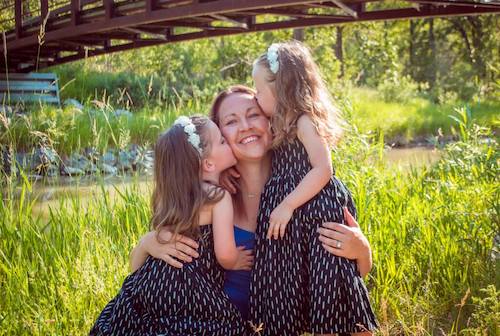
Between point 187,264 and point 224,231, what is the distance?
19cm

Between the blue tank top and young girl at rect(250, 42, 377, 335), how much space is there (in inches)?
3.6

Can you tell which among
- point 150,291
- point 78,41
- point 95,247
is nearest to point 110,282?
point 95,247

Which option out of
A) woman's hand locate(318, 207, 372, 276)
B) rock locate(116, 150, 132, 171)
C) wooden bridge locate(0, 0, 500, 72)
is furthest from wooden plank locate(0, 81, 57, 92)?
woman's hand locate(318, 207, 372, 276)

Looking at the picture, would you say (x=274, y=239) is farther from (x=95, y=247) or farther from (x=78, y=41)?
(x=78, y=41)

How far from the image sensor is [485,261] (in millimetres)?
3334

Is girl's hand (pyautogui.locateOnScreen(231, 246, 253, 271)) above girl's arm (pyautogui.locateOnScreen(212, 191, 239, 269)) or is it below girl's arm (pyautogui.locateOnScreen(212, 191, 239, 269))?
below

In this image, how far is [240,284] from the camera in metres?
2.88

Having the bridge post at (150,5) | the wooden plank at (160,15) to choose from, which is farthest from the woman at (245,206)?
the bridge post at (150,5)

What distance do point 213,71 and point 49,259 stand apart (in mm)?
14304

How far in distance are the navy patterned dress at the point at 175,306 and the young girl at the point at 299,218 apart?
173mm

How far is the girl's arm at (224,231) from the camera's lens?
8.77ft

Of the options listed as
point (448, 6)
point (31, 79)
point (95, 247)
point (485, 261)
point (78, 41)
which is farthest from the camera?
point (31, 79)

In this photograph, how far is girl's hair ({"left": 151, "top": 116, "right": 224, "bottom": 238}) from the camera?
2.68 metres

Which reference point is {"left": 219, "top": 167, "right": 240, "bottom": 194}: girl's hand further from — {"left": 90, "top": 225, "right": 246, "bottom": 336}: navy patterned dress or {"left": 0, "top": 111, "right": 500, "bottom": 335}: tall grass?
{"left": 0, "top": 111, "right": 500, "bottom": 335}: tall grass
